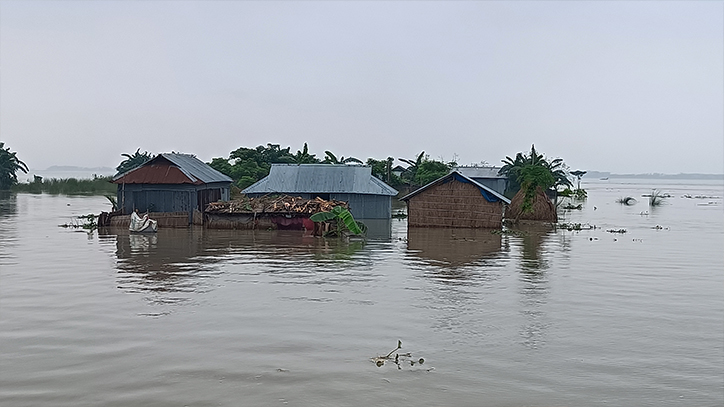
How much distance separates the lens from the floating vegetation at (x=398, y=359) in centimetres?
917

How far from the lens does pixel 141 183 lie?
2934cm

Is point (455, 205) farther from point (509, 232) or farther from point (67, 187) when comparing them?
point (67, 187)

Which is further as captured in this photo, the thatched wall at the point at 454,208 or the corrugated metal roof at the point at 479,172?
the corrugated metal roof at the point at 479,172

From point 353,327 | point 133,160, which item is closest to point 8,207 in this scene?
point 133,160

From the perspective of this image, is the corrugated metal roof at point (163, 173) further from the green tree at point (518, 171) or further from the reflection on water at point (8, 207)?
the green tree at point (518, 171)

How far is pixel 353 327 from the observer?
A: 11250mm

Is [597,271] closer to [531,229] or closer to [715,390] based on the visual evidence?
[715,390]

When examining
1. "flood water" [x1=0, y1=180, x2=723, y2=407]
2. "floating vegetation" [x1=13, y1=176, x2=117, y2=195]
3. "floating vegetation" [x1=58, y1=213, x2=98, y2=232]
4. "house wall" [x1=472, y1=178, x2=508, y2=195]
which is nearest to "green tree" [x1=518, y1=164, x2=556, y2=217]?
"flood water" [x1=0, y1=180, x2=723, y2=407]

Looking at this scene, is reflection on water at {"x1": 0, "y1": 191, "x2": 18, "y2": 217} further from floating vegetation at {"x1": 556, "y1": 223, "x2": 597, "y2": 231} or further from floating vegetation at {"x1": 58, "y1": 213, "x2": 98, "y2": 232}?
floating vegetation at {"x1": 556, "y1": 223, "x2": 597, "y2": 231}

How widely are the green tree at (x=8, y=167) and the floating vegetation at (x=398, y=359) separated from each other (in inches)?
2230

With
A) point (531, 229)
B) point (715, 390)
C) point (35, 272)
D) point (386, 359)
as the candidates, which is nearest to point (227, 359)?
point (386, 359)

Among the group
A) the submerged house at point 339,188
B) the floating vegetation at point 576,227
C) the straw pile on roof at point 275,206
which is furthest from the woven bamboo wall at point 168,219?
the floating vegetation at point 576,227

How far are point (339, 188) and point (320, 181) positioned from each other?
1.14 metres

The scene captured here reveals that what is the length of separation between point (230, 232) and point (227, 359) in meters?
18.4
